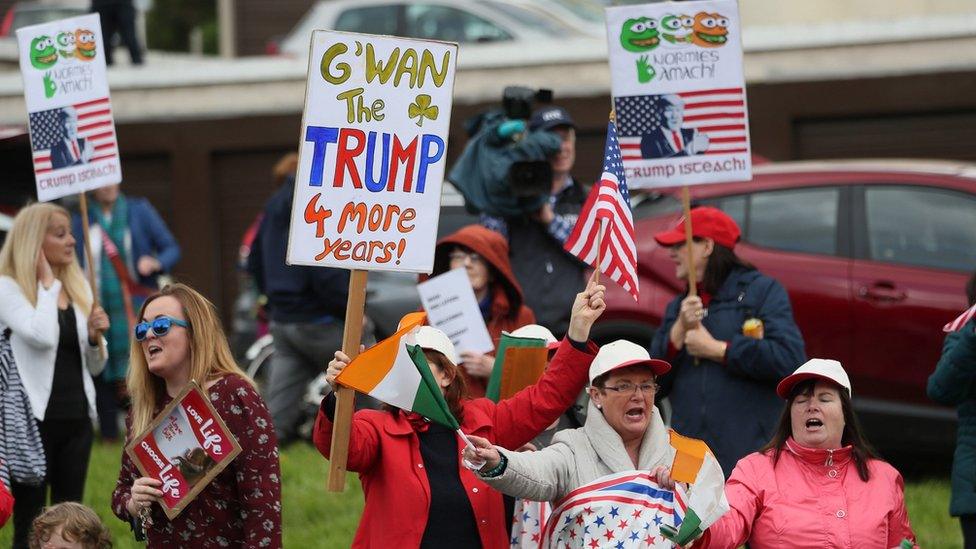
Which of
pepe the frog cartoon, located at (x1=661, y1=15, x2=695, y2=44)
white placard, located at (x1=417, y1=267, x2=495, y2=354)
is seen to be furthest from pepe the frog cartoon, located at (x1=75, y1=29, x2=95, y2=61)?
pepe the frog cartoon, located at (x1=661, y1=15, x2=695, y2=44)

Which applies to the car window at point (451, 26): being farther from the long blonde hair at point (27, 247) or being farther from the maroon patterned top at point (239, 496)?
the maroon patterned top at point (239, 496)

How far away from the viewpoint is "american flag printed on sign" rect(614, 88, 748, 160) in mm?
7992

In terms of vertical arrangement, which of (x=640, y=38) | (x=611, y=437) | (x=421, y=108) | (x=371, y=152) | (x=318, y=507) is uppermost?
(x=640, y=38)

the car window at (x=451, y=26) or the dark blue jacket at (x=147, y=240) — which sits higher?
the car window at (x=451, y=26)

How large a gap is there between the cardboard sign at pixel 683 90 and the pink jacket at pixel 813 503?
2.11 m

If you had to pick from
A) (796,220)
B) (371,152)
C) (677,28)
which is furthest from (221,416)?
(796,220)

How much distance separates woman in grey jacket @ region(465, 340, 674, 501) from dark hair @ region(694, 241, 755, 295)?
1.58m

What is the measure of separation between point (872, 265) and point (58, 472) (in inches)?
182

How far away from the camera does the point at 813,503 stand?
611cm

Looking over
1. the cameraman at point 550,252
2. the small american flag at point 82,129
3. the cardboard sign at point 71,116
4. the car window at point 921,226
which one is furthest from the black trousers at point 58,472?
the car window at point 921,226

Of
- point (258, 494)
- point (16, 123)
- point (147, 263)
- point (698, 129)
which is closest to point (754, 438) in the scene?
point (698, 129)

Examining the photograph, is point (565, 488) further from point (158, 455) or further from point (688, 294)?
point (688, 294)

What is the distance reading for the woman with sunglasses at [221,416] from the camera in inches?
233

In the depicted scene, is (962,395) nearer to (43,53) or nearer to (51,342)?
(51,342)
